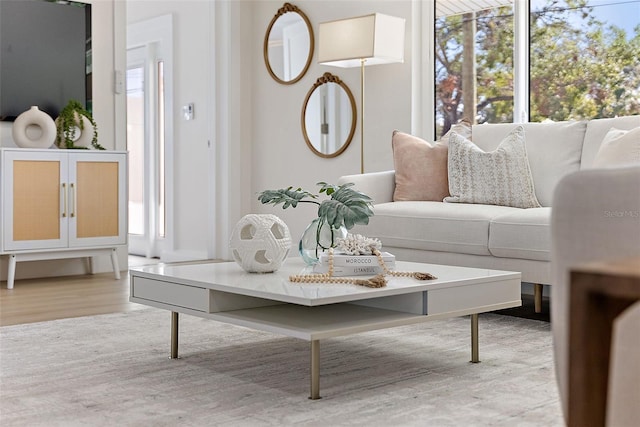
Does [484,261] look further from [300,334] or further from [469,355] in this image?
[300,334]

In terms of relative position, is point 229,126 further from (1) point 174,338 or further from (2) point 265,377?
(2) point 265,377

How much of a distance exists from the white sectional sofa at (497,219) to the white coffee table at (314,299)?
690mm

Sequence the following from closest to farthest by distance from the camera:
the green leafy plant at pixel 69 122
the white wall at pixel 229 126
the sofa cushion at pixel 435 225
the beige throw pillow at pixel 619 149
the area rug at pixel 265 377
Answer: the area rug at pixel 265 377
the beige throw pillow at pixel 619 149
the sofa cushion at pixel 435 225
the green leafy plant at pixel 69 122
the white wall at pixel 229 126

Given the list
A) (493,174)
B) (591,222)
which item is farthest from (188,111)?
(591,222)

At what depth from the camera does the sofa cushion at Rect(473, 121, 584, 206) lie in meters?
3.85

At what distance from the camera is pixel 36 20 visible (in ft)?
16.4

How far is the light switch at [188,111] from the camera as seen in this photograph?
248 inches

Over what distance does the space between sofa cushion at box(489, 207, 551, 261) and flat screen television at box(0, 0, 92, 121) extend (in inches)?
117

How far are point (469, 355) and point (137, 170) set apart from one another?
4.87 metres

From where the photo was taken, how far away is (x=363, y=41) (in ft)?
15.5

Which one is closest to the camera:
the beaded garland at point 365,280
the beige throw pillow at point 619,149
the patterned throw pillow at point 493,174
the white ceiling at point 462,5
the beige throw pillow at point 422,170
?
the beaded garland at point 365,280

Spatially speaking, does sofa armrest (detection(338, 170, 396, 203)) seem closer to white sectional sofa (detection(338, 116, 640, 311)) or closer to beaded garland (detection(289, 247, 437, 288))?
white sectional sofa (detection(338, 116, 640, 311))

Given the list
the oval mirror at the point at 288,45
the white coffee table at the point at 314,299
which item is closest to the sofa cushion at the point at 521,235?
the white coffee table at the point at 314,299

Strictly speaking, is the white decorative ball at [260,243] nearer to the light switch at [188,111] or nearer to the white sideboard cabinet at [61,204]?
the white sideboard cabinet at [61,204]
